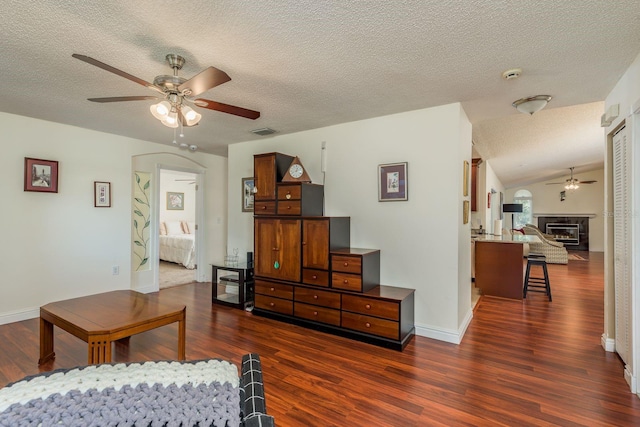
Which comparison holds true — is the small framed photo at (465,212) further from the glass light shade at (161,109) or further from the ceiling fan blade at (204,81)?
the glass light shade at (161,109)

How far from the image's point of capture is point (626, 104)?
7.46 ft

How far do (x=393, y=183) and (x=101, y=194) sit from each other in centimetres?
394

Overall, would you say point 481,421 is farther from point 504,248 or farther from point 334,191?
point 504,248

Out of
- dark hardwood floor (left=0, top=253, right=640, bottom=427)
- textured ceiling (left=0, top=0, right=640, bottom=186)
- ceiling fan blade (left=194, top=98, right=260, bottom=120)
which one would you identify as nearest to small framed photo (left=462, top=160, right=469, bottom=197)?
textured ceiling (left=0, top=0, right=640, bottom=186)

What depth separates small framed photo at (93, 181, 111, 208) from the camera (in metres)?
4.13

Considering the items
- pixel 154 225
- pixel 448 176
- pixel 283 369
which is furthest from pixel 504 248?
pixel 154 225

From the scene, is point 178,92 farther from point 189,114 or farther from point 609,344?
point 609,344

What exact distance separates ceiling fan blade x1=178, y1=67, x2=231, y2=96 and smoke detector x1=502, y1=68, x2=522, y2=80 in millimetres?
2038

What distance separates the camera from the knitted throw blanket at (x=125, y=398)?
2.94ft

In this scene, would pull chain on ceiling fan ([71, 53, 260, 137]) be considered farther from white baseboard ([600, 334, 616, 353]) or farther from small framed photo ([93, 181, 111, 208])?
white baseboard ([600, 334, 616, 353])

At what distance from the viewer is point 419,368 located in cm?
249

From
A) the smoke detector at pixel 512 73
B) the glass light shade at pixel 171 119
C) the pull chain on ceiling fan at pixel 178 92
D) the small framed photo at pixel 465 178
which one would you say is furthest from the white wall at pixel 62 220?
the smoke detector at pixel 512 73

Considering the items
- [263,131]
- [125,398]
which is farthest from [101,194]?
[125,398]

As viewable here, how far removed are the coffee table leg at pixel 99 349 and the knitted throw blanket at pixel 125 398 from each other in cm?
100
